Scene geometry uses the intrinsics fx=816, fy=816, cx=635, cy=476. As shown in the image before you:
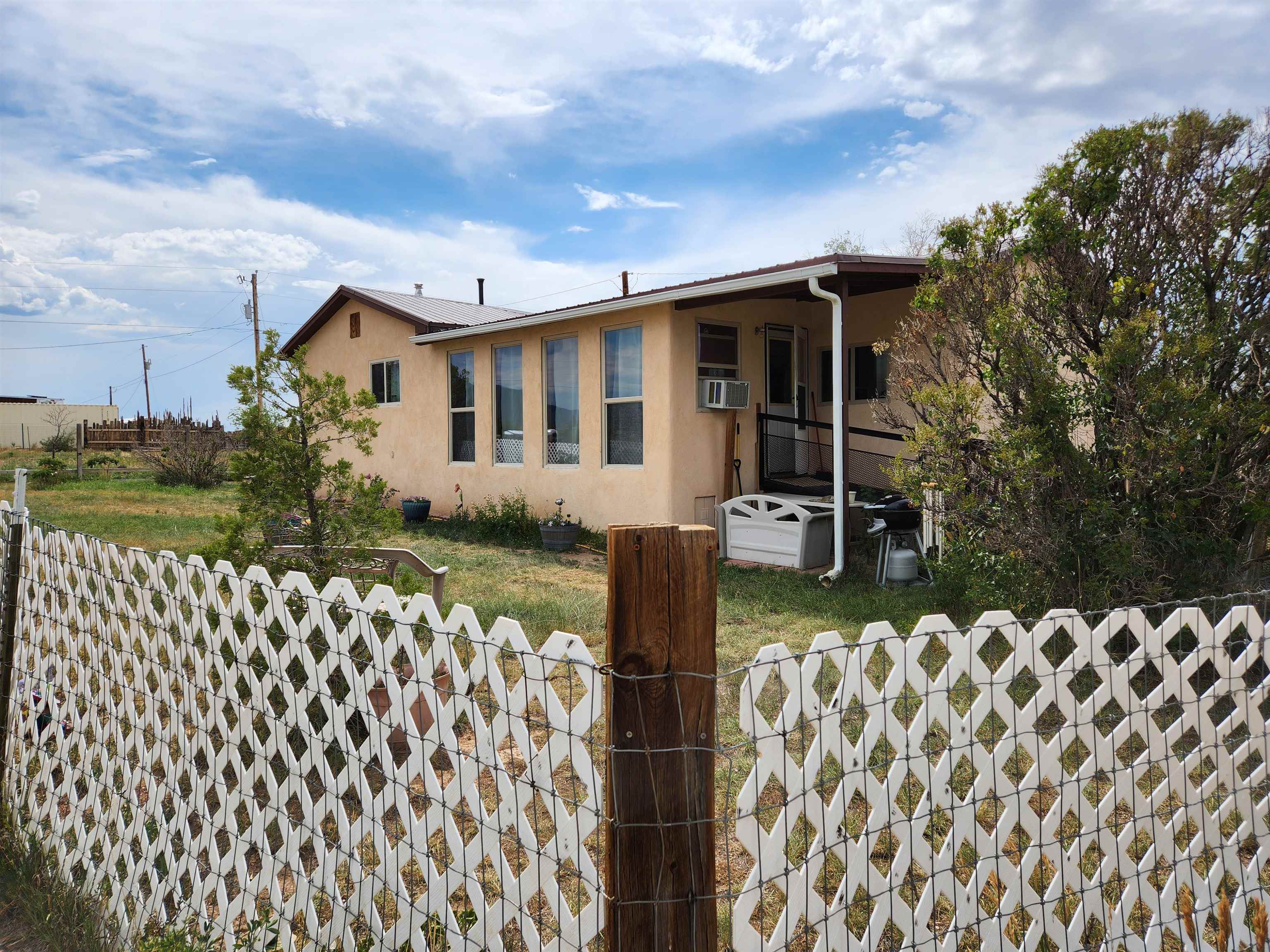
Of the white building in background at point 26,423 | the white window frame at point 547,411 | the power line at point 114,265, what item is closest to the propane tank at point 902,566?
the white window frame at point 547,411

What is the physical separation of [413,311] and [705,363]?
609 centimetres

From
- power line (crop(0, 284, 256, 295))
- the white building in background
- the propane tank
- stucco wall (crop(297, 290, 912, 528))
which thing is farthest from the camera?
power line (crop(0, 284, 256, 295))

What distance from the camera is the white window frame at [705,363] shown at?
973 centimetres

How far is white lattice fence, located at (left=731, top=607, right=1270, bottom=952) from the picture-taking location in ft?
6.43

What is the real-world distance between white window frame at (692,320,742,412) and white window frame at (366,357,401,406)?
20.4ft

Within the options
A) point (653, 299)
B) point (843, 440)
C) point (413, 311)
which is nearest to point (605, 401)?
point (653, 299)

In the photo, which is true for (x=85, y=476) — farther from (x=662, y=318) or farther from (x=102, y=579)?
(x=102, y=579)

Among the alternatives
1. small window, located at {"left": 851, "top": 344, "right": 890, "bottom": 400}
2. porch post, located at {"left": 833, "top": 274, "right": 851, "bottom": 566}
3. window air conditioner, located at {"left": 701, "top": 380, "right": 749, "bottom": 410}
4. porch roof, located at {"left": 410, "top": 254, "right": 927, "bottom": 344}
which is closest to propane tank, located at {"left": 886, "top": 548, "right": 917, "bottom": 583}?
porch post, located at {"left": 833, "top": 274, "right": 851, "bottom": 566}

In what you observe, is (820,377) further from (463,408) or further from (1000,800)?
(1000,800)

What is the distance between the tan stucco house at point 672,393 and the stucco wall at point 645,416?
0.07 ft

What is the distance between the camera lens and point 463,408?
12.7m

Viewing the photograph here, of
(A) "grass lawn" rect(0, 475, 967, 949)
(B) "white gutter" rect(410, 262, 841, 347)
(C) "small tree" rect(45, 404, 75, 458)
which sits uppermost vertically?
(B) "white gutter" rect(410, 262, 841, 347)

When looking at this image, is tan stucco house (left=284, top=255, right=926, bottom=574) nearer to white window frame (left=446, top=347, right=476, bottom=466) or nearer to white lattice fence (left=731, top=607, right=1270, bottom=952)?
white window frame (left=446, top=347, right=476, bottom=466)

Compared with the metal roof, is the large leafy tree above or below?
below
